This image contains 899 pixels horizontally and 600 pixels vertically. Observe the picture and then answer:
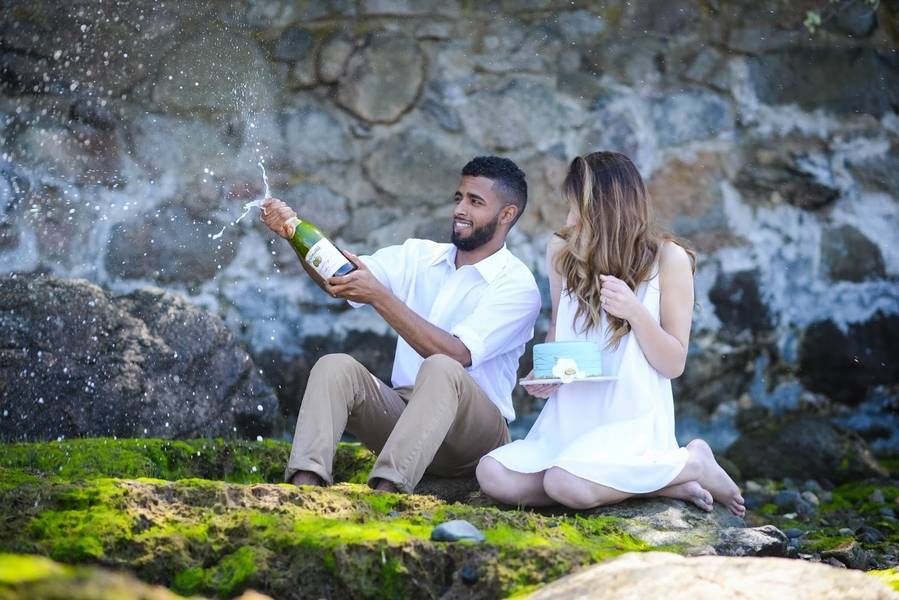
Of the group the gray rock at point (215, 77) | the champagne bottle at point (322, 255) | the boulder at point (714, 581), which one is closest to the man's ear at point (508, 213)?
the champagne bottle at point (322, 255)

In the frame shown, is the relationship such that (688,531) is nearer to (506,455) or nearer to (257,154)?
(506,455)

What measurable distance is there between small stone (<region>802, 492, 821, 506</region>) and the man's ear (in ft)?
5.79

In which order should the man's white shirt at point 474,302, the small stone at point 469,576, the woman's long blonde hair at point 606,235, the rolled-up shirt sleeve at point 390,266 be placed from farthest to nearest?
the rolled-up shirt sleeve at point 390,266, the man's white shirt at point 474,302, the woman's long blonde hair at point 606,235, the small stone at point 469,576

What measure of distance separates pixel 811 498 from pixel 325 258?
2.47 meters

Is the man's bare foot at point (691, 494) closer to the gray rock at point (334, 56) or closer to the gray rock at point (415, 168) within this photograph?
the gray rock at point (415, 168)

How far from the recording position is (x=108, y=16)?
5.64 metres

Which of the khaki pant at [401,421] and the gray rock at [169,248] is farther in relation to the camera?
the gray rock at [169,248]

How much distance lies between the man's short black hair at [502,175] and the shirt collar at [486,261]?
20 centimetres

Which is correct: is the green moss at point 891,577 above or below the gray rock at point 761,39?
below

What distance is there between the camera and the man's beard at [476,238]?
4.45 metres

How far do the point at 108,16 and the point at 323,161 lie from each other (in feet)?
3.82

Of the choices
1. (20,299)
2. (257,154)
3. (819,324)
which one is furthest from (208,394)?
(819,324)

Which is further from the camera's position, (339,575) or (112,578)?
(339,575)

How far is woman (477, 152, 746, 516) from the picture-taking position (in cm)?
367
